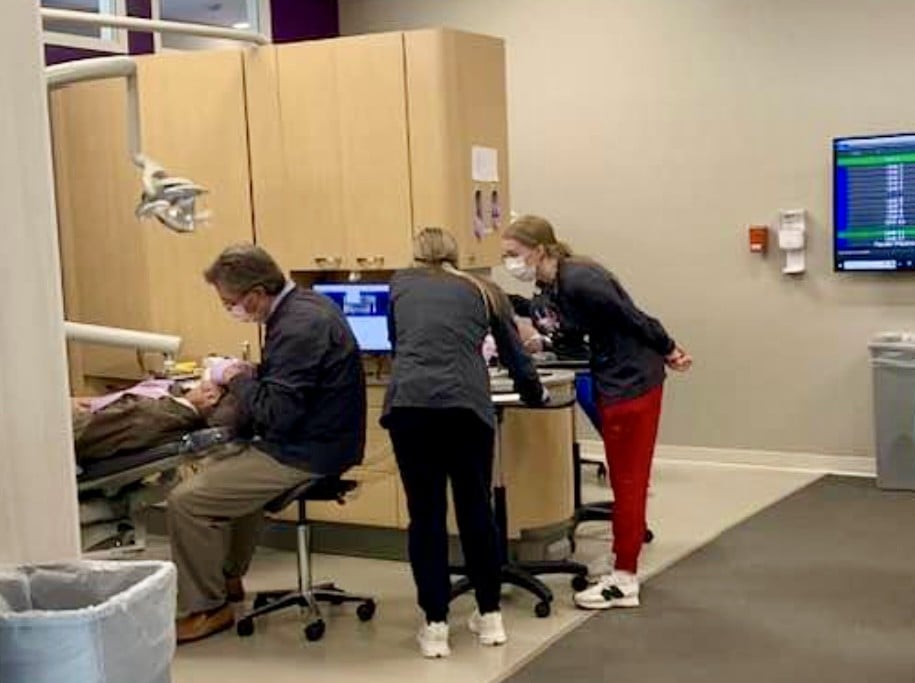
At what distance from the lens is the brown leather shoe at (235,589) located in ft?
15.6

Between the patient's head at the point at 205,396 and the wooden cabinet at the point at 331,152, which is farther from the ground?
the wooden cabinet at the point at 331,152

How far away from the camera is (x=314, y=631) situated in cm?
439

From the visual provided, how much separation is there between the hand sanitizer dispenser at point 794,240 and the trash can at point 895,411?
0.61 metres

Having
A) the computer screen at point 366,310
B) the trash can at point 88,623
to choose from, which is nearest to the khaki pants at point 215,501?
the computer screen at point 366,310

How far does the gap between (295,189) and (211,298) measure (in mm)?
634

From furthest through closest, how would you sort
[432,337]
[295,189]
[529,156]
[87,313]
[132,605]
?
[529,156] → [87,313] → [295,189] → [432,337] → [132,605]

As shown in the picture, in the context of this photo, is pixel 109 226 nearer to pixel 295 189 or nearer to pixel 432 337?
pixel 295 189

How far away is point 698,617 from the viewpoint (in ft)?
14.5

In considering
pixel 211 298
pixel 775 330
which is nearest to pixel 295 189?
pixel 211 298

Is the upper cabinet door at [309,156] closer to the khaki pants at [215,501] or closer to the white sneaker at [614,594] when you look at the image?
Answer: the khaki pants at [215,501]

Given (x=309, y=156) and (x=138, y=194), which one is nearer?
(x=309, y=156)

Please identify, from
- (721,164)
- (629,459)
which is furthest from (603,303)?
(721,164)

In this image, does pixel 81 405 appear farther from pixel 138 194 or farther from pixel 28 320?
pixel 138 194

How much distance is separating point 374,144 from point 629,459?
65.6 inches
